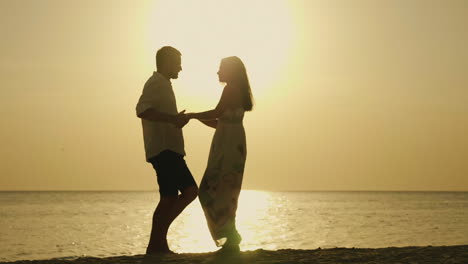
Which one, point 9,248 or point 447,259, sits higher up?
point 447,259

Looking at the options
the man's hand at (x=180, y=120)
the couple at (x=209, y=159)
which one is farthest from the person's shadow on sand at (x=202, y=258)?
the man's hand at (x=180, y=120)

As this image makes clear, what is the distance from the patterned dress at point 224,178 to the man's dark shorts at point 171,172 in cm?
27

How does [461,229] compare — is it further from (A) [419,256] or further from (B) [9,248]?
(A) [419,256]

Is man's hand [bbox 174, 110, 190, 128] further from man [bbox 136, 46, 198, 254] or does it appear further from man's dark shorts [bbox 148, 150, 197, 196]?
man's dark shorts [bbox 148, 150, 197, 196]

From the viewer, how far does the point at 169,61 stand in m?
10.4

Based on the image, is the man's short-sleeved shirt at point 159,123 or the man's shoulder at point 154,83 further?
the man's shoulder at point 154,83

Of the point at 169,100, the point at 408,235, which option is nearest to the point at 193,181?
the point at 169,100

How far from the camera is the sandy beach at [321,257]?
361 inches

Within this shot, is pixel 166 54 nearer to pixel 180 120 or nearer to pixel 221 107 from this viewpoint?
pixel 180 120

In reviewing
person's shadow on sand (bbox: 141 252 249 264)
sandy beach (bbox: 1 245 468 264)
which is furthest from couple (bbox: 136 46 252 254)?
sandy beach (bbox: 1 245 468 264)

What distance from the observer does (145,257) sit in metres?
9.77

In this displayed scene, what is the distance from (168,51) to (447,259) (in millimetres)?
4316

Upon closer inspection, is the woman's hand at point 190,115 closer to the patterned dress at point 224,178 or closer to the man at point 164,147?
the man at point 164,147

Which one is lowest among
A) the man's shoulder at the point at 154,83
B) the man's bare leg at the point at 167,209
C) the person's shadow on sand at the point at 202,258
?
the person's shadow on sand at the point at 202,258
